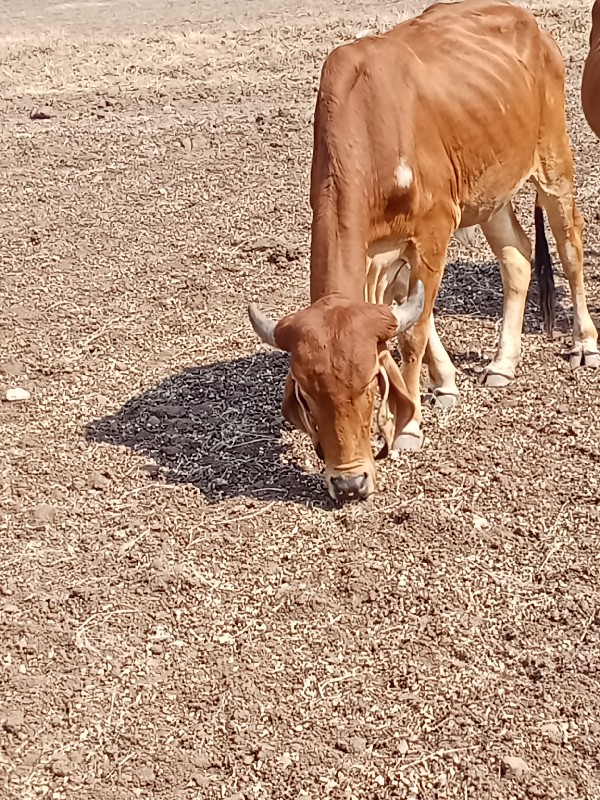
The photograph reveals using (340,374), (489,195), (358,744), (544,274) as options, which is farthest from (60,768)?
(544,274)

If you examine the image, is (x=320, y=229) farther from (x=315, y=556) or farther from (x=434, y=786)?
(x=434, y=786)

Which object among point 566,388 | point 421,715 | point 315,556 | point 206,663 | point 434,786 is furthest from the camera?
point 566,388

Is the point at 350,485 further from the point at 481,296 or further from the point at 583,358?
the point at 481,296

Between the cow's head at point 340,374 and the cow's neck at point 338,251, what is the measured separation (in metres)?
0.18

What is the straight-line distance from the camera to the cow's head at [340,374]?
476 cm

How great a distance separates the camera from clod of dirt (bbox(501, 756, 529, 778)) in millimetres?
3873

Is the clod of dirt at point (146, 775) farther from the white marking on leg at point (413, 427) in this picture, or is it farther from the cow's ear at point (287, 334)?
the white marking on leg at point (413, 427)

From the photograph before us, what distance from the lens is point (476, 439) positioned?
595 centimetres

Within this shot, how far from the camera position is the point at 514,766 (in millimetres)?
3893

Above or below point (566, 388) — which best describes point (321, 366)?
above

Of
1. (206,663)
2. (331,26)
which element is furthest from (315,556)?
(331,26)

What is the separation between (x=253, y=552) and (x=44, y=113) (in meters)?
8.59

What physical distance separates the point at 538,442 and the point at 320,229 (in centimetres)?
168

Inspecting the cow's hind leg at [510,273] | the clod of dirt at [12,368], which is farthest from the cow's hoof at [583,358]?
the clod of dirt at [12,368]
